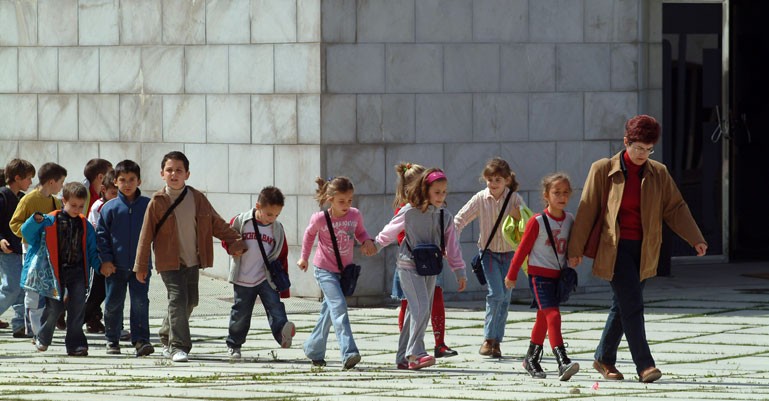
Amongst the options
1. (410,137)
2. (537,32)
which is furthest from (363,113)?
(537,32)

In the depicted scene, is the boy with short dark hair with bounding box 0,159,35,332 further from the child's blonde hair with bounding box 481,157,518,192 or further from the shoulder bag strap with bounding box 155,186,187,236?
the child's blonde hair with bounding box 481,157,518,192

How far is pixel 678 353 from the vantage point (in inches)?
467

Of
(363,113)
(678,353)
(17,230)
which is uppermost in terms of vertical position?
(363,113)

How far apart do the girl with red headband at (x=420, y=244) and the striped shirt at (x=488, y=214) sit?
789 millimetres

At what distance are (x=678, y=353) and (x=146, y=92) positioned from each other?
678cm

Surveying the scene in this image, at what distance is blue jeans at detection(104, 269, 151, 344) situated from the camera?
12102 mm

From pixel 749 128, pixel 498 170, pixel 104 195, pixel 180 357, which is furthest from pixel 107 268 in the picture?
pixel 749 128

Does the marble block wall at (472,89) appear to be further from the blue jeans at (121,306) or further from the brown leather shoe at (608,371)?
the brown leather shoe at (608,371)

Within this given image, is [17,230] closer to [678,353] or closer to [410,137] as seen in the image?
[410,137]

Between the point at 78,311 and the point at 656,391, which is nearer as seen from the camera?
the point at 656,391

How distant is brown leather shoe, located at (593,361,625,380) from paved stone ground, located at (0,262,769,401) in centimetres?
7

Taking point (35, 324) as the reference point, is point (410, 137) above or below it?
above

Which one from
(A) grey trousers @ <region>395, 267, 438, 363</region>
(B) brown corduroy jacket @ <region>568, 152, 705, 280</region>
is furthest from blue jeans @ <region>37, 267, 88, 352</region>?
(B) brown corduroy jacket @ <region>568, 152, 705, 280</region>

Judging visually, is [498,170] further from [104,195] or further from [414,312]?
[104,195]
